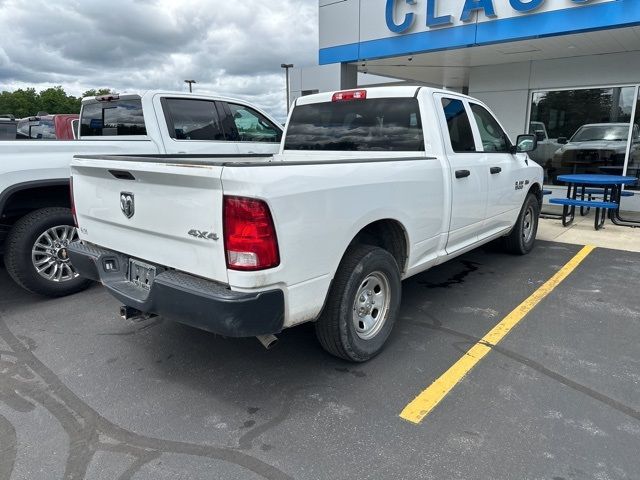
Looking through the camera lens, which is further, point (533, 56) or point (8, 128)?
point (533, 56)

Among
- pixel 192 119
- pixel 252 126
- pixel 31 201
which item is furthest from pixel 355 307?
pixel 252 126

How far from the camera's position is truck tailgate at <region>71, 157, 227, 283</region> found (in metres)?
2.55

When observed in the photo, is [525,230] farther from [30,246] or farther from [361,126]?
[30,246]

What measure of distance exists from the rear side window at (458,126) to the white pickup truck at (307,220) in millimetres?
19

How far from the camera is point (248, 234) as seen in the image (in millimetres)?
2451

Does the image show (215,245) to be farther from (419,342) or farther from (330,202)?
(419,342)

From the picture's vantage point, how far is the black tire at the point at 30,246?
4453mm

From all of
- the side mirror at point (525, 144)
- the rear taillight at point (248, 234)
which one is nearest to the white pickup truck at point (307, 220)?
the rear taillight at point (248, 234)

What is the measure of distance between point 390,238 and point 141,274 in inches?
71.5

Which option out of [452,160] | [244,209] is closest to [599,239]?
[452,160]

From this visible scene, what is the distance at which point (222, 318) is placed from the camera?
251cm

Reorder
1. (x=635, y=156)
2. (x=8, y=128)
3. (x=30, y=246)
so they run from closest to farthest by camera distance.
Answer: (x=30, y=246), (x=8, y=128), (x=635, y=156)

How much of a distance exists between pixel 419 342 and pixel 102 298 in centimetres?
318

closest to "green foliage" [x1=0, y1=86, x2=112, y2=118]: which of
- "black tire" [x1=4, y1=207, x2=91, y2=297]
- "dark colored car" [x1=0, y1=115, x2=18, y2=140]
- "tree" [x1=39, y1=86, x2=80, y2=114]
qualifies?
"tree" [x1=39, y1=86, x2=80, y2=114]
